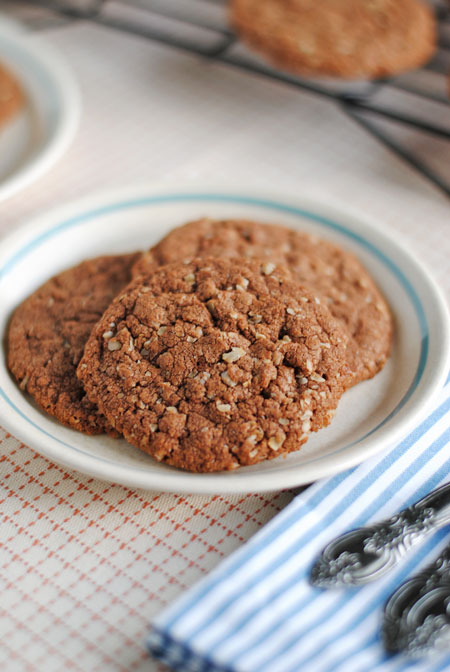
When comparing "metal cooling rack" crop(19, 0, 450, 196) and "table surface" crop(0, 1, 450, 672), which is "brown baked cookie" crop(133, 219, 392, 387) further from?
"metal cooling rack" crop(19, 0, 450, 196)

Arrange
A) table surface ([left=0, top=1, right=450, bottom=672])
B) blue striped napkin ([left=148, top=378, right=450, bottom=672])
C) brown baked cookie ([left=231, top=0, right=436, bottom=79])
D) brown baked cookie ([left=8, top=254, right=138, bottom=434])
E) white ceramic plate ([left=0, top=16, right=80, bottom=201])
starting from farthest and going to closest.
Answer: brown baked cookie ([left=231, top=0, right=436, bottom=79]) → white ceramic plate ([left=0, top=16, right=80, bottom=201]) → brown baked cookie ([left=8, top=254, right=138, bottom=434]) → table surface ([left=0, top=1, right=450, bottom=672]) → blue striped napkin ([left=148, top=378, right=450, bottom=672])

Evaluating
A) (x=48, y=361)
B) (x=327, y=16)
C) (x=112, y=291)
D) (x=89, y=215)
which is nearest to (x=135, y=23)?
(x=327, y=16)

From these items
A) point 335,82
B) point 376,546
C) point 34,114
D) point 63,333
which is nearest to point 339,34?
point 335,82

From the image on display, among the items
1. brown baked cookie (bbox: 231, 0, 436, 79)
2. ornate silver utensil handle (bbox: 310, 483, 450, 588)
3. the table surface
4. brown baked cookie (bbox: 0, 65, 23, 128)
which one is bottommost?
brown baked cookie (bbox: 0, 65, 23, 128)

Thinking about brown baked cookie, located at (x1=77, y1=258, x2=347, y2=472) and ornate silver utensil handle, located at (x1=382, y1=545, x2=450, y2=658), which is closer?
ornate silver utensil handle, located at (x1=382, y1=545, x2=450, y2=658)

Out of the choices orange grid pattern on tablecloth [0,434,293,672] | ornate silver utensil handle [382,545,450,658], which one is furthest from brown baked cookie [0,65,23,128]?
ornate silver utensil handle [382,545,450,658]

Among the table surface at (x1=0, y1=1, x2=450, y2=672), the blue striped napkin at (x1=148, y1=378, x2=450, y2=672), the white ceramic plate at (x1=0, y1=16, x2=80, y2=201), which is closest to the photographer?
the blue striped napkin at (x1=148, y1=378, x2=450, y2=672)

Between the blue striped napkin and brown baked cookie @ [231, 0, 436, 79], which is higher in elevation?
brown baked cookie @ [231, 0, 436, 79]

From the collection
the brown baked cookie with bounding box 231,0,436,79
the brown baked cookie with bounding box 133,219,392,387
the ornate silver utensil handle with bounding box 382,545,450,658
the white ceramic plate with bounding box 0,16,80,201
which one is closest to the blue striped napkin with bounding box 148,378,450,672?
the ornate silver utensil handle with bounding box 382,545,450,658
